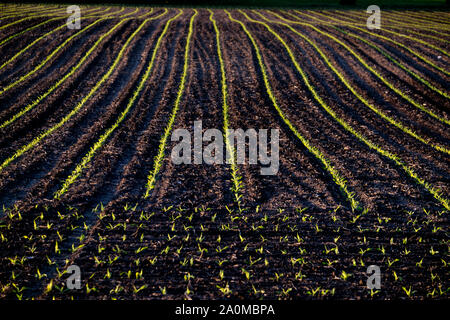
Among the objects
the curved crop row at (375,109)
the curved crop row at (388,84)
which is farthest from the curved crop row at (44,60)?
the curved crop row at (388,84)

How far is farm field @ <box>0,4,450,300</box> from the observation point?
4.72m

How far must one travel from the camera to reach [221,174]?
7203 mm

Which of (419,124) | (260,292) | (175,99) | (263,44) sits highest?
(263,44)

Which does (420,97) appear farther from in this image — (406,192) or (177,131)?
(177,131)

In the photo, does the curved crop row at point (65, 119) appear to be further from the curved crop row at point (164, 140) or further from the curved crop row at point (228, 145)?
the curved crop row at point (228, 145)

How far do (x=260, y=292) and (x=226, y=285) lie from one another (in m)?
0.48

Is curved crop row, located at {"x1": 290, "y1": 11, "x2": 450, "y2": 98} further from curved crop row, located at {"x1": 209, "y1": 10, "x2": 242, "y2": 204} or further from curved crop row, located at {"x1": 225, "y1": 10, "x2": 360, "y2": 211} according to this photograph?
curved crop row, located at {"x1": 209, "y1": 10, "x2": 242, "y2": 204}

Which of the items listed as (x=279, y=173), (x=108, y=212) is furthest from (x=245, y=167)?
(x=108, y=212)

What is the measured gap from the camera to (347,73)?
42.7 feet

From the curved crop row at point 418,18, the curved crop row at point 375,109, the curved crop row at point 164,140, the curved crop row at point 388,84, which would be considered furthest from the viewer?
the curved crop row at point 418,18

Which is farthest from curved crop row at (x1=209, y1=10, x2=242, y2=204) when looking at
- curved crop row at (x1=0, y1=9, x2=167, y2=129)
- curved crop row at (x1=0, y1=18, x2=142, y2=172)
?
curved crop row at (x1=0, y1=9, x2=167, y2=129)

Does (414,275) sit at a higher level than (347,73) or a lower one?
lower

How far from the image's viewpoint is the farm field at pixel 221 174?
4.72m

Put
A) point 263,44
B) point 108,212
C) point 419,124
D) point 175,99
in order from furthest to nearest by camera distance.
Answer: point 263,44 → point 175,99 → point 419,124 → point 108,212
